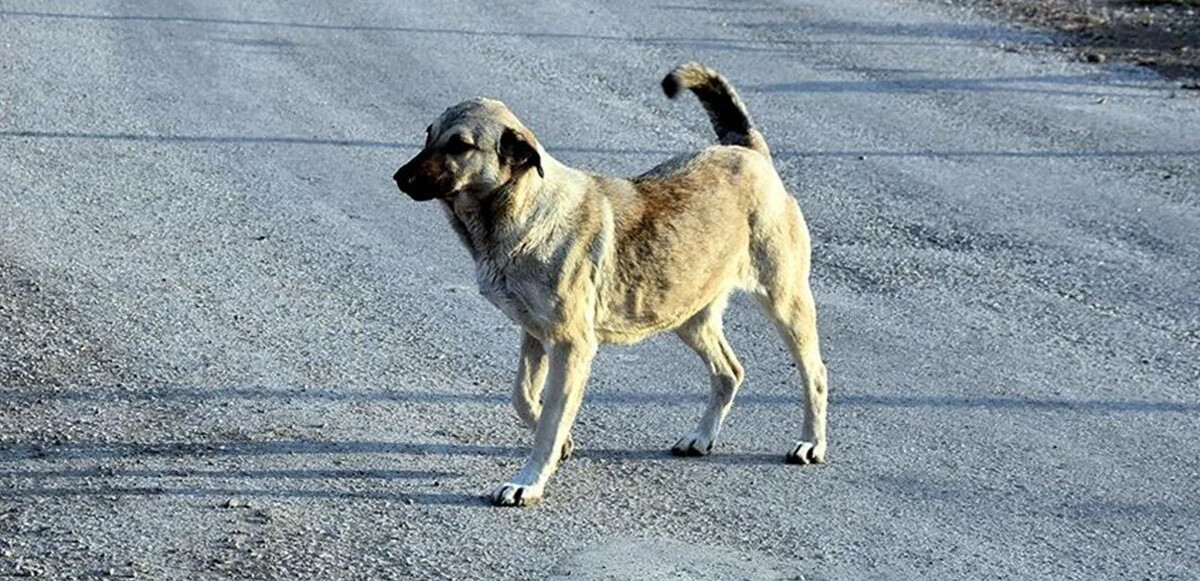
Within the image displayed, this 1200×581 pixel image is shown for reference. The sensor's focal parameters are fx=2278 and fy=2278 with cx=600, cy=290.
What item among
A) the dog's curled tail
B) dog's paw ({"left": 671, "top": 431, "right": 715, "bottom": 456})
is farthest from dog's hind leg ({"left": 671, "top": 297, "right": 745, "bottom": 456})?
the dog's curled tail

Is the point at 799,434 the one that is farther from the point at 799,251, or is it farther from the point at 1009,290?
the point at 1009,290

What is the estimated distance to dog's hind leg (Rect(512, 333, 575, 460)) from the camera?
7.63m

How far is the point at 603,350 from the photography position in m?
9.17

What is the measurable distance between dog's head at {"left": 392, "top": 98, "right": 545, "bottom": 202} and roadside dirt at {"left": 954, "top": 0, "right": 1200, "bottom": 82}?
8918 millimetres

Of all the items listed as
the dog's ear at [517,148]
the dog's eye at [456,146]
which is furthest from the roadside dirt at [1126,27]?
the dog's eye at [456,146]

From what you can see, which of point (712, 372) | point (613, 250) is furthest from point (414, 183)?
point (712, 372)

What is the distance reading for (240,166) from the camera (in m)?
12.7

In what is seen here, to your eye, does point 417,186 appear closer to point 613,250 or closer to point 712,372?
point 613,250

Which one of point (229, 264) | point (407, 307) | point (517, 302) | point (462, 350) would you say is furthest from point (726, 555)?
point (229, 264)

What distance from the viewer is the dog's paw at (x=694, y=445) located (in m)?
7.88

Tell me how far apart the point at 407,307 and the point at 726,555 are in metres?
3.27

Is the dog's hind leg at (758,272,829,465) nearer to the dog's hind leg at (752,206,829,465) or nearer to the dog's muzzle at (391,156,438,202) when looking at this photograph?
the dog's hind leg at (752,206,829,465)

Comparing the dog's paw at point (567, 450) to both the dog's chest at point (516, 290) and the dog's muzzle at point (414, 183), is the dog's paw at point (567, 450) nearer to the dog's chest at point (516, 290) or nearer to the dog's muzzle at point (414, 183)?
the dog's chest at point (516, 290)

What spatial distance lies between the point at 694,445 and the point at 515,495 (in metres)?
0.89
